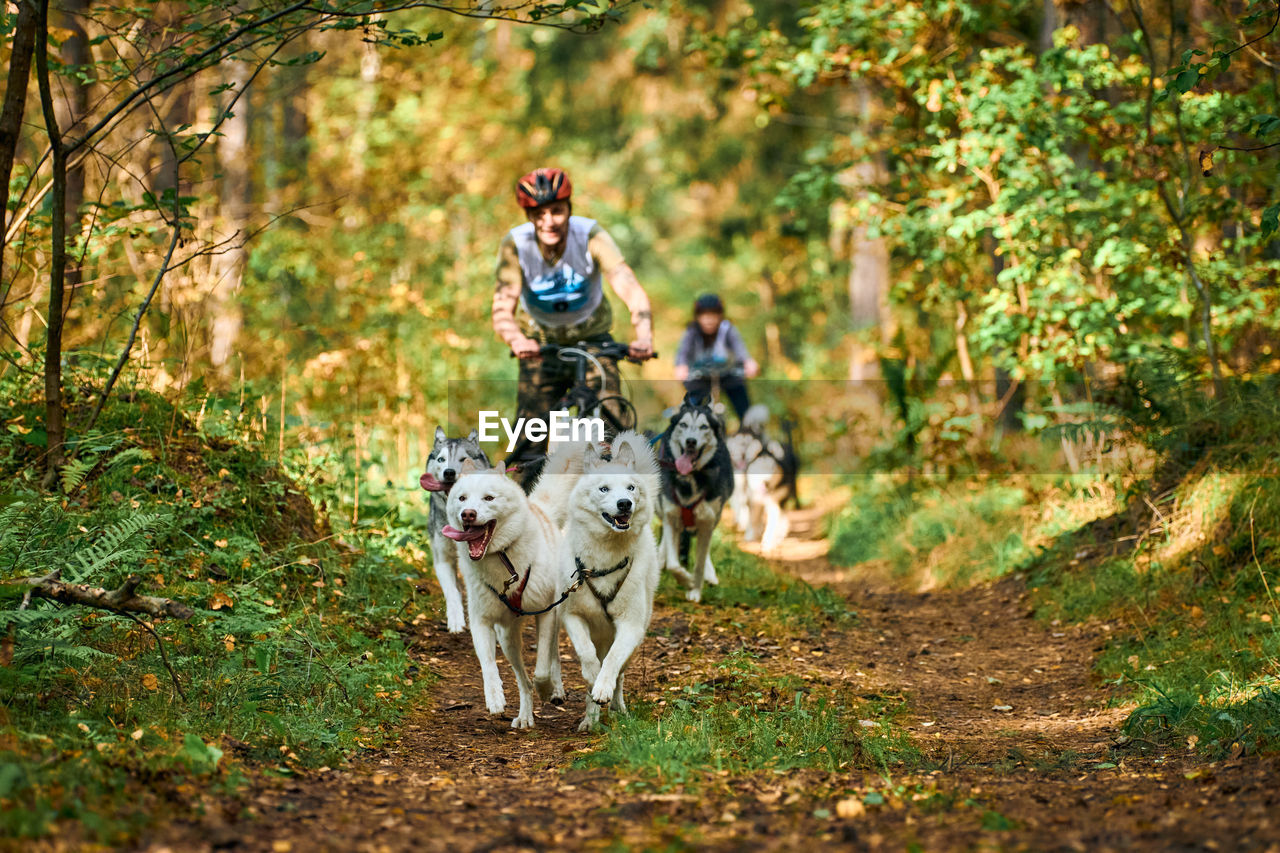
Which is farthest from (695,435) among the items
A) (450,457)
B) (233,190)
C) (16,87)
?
(233,190)

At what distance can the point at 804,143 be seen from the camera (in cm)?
2002

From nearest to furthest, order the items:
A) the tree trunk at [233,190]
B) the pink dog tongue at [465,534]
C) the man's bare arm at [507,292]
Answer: the pink dog tongue at [465,534], the man's bare arm at [507,292], the tree trunk at [233,190]

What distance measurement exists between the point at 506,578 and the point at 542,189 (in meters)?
2.59

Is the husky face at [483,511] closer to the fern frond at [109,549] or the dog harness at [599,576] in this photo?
the dog harness at [599,576]

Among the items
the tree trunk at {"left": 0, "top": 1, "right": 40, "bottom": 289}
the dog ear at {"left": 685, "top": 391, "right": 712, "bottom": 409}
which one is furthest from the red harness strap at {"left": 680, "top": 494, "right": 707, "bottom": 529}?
the tree trunk at {"left": 0, "top": 1, "right": 40, "bottom": 289}

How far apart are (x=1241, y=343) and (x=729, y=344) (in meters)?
4.82

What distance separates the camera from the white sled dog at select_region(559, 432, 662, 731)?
199 inches

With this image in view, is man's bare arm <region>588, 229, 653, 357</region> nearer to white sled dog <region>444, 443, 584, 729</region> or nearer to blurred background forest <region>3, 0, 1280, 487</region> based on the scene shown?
blurred background forest <region>3, 0, 1280, 487</region>

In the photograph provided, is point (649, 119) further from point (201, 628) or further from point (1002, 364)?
point (201, 628)

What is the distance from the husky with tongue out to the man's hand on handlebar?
157 cm

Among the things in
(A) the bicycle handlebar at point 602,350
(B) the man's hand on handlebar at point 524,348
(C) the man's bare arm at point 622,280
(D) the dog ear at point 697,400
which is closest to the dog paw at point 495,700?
(B) the man's hand on handlebar at point 524,348

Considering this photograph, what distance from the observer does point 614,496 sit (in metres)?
5.09

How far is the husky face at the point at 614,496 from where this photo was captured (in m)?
5.08
